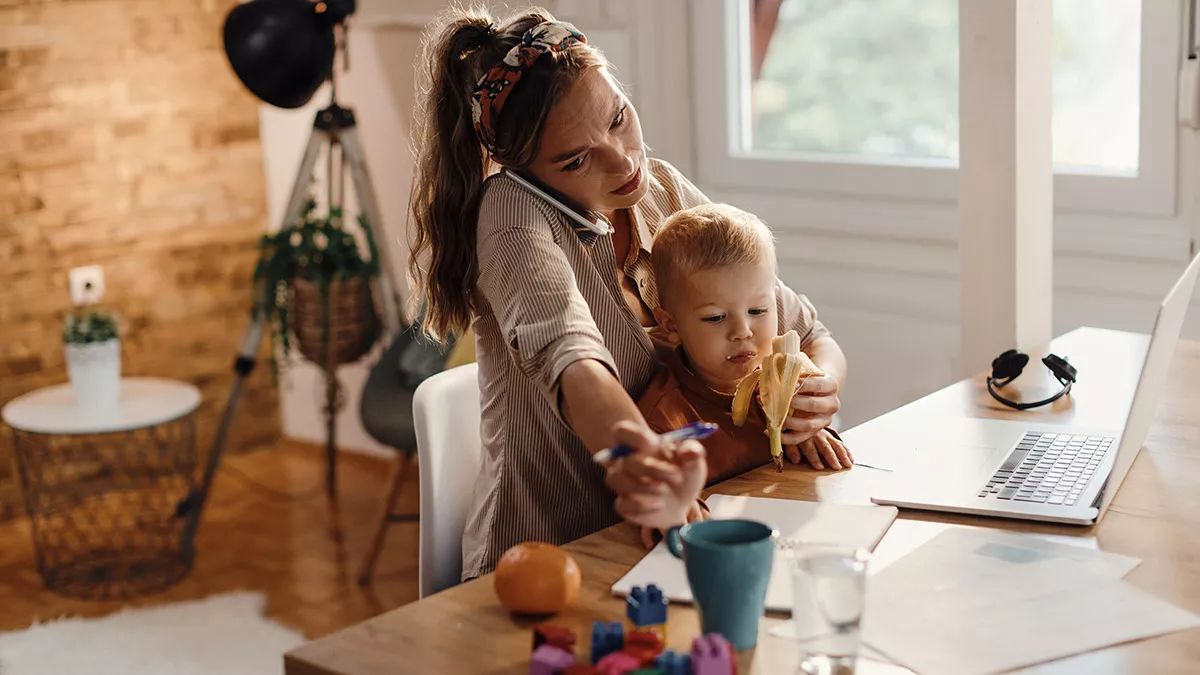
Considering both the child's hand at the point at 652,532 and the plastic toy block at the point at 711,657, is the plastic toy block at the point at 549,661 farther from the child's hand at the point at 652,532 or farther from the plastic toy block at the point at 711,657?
the child's hand at the point at 652,532

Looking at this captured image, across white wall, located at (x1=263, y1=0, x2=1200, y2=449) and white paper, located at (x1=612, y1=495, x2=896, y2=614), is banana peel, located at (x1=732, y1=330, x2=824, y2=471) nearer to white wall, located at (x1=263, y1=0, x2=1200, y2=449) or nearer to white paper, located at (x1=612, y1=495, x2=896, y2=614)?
white paper, located at (x1=612, y1=495, x2=896, y2=614)

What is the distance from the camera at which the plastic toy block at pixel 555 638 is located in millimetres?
1040

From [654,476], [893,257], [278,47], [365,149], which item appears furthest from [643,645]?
[365,149]

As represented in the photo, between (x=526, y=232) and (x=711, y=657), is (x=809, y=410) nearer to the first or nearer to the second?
(x=526, y=232)

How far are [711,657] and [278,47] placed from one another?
2.44 m

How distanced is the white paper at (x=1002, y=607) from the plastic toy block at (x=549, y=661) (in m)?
0.25

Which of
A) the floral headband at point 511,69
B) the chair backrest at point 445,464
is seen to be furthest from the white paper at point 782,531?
the floral headband at point 511,69

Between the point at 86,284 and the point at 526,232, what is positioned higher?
the point at 526,232

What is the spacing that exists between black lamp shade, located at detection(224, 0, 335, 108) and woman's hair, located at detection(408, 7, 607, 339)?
161 centimetres

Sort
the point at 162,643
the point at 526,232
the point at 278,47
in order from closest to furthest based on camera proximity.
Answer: the point at 526,232, the point at 162,643, the point at 278,47

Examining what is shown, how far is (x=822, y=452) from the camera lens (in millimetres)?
1545

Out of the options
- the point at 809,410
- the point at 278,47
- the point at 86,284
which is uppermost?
the point at 278,47

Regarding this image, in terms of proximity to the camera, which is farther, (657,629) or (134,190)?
(134,190)

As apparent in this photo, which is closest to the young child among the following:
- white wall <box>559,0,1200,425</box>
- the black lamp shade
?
white wall <box>559,0,1200,425</box>
